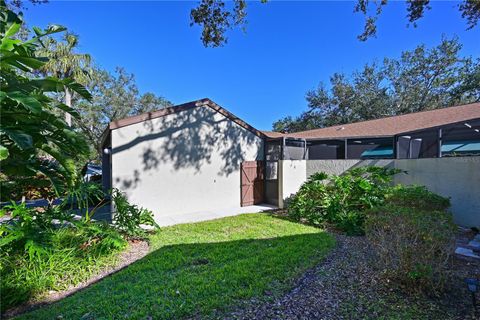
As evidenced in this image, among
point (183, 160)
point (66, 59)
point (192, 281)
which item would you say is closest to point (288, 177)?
point (183, 160)

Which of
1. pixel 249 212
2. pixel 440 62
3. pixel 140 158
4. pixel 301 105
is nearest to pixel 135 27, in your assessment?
pixel 140 158

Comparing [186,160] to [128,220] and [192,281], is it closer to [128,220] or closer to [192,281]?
[128,220]

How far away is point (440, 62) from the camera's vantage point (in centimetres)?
1950

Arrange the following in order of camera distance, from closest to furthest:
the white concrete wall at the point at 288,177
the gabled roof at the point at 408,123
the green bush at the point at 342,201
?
the green bush at the point at 342,201
the white concrete wall at the point at 288,177
the gabled roof at the point at 408,123

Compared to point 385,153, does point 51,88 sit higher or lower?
higher

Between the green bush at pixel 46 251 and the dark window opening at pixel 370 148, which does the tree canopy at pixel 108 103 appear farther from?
the dark window opening at pixel 370 148

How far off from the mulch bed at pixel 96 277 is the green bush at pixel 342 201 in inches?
222

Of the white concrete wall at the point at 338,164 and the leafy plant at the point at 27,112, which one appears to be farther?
the white concrete wall at the point at 338,164

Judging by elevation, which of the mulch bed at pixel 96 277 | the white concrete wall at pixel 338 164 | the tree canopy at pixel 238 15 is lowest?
the mulch bed at pixel 96 277

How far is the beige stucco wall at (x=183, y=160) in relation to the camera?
8.82m

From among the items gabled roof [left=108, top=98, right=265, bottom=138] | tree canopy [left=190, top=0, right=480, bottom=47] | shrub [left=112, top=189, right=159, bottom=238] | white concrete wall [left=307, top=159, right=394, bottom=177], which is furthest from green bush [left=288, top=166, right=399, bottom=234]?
shrub [left=112, top=189, right=159, bottom=238]

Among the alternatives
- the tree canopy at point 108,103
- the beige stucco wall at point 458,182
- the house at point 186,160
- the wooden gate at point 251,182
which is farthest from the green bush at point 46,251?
the tree canopy at point 108,103

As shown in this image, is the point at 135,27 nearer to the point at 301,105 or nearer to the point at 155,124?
the point at 155,124

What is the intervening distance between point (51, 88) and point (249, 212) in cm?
822
